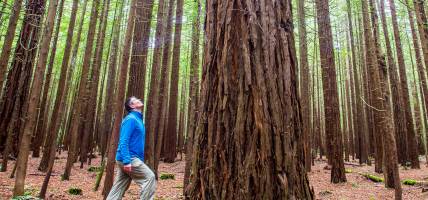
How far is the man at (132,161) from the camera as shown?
4000 mm

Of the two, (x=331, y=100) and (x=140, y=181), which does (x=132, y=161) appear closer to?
(x=140, y=181)

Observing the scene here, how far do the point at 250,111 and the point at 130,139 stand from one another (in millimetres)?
2583

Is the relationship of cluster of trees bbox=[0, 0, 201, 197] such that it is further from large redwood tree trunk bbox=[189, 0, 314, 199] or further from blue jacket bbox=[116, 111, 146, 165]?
large redwood tree trunk bbox=[189, 0, 314, 199]

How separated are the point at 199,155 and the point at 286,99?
2.28 ft

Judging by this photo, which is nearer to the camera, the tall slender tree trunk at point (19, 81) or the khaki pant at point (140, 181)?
the khaki pant at point (140, 181)

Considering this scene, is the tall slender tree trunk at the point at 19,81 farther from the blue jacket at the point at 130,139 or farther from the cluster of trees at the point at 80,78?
the blue jacket at the point at 130,139

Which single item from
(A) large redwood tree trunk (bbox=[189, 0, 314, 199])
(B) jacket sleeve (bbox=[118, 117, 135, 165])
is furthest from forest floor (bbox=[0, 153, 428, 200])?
(A) large redwood tree trunk (bbox=[189, 0, 314, 199])

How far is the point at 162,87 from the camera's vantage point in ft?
34.9

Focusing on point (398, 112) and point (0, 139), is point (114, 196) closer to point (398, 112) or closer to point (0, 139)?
point (0, 139)

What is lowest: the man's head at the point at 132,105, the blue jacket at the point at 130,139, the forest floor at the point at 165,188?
the forest floor at the point at 165,188

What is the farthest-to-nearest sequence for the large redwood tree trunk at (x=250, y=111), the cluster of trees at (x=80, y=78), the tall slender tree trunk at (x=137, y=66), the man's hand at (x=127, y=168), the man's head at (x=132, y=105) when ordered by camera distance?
1. the tall slender tree trunk at (x=137, y=66)
2. the cluster of trees at (x=80, y=78)
3. the man's head at (x=132, y=105)
4. the man's hand at (x=127, y=168)
5. the large redwood tree trunk at (x=250, y=111)

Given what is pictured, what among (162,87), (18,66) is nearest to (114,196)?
(162,87)

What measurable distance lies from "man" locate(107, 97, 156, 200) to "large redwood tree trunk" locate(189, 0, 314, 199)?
7.18 ft

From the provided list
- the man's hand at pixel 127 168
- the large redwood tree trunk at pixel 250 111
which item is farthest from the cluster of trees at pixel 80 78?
the large redwood tree trunk at pixel 250 111
